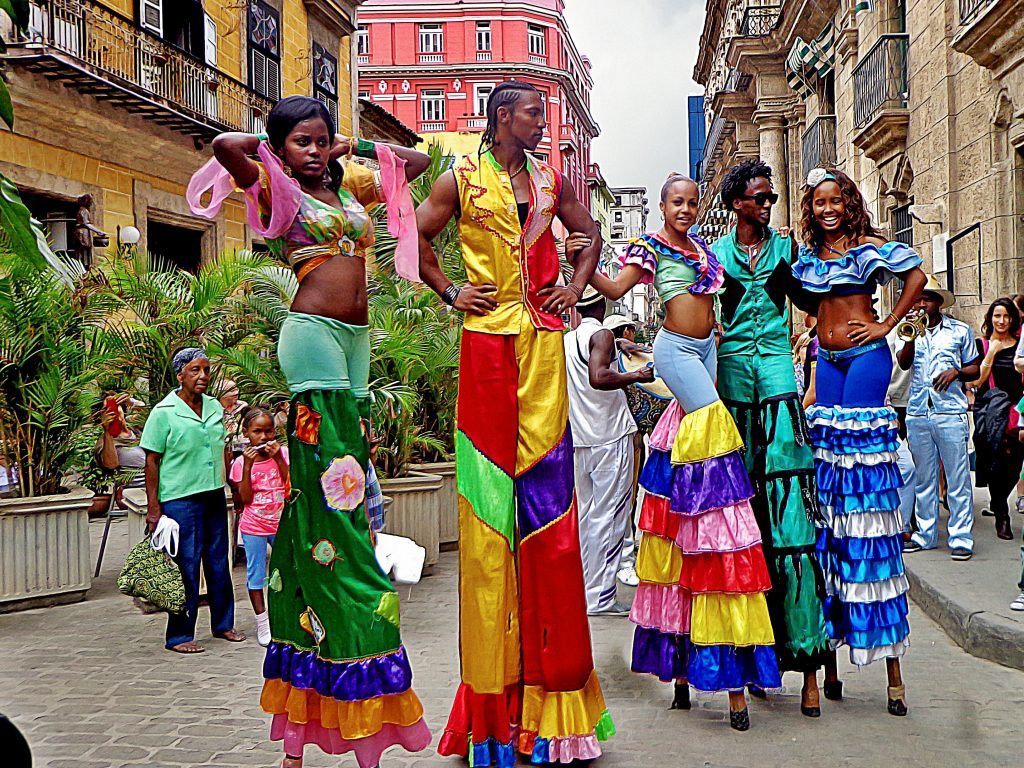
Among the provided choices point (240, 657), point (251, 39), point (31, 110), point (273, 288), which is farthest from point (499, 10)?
point (240, 657)

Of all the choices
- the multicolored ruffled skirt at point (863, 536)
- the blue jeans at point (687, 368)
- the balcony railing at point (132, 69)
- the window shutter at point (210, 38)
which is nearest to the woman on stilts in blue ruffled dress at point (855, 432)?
the multicolored ruffled skirt at point (863, 536)

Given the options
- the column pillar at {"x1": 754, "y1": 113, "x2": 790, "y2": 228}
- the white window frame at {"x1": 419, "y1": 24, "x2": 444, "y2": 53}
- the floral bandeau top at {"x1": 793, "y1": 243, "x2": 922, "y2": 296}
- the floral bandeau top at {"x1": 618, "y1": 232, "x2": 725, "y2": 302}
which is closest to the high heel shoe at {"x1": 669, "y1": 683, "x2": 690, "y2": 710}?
the floral bandeau top at {"x1": 618, "y1": 232, "x2": 725, "y2": 302}

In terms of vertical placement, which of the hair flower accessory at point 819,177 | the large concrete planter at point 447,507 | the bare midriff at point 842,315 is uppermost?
the hair flower accessory at point 819,177

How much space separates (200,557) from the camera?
6.39 meters

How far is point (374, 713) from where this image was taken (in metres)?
3.67

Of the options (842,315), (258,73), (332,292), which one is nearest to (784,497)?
(842,315)

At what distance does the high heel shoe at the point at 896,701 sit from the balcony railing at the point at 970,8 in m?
9.25

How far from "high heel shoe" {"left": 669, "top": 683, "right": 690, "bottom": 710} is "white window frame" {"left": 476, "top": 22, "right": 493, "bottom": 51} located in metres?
60.6

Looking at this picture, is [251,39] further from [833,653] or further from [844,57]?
[833,653]

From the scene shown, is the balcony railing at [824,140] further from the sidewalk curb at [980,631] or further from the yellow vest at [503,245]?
the yellow vest at [503,245]

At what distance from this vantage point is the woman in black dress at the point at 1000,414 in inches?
337

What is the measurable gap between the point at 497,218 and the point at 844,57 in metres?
17.8

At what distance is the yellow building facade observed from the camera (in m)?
13.7

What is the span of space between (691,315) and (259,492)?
3172 mm
